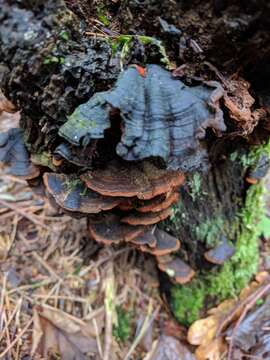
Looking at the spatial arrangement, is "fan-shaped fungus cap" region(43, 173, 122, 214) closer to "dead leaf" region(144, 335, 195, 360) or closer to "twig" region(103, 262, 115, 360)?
"twig" region(103, 262, 115, 360)

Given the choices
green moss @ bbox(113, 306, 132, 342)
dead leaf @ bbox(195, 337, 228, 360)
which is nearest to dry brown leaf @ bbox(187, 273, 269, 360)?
dead leaf @ bbox(195, 337, 228, 360)

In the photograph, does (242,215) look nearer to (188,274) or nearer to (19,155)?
(188,274)

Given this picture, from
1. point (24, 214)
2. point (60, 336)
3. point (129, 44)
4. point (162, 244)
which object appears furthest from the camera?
point (24, 214)

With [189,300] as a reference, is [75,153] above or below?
above

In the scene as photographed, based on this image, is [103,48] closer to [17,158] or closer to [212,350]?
[17,158]

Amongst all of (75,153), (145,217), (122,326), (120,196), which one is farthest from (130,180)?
(122,326)

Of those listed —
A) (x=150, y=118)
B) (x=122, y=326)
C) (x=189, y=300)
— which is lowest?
(x=122, y=326)
